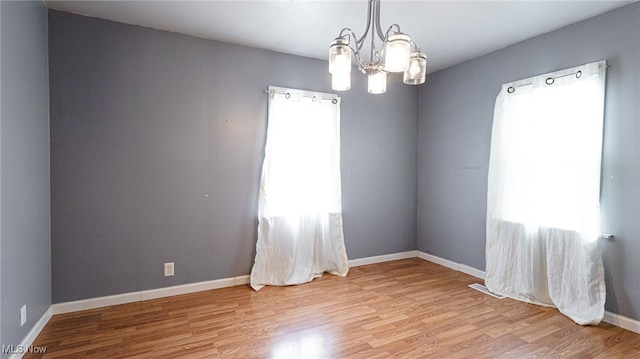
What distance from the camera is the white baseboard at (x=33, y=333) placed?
2008 millimetres

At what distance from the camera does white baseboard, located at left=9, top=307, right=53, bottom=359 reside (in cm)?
201

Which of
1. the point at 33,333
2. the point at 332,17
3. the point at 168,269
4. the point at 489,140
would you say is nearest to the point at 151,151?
the point at 168,269

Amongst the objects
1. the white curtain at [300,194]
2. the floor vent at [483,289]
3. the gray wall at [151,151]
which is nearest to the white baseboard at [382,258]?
the white curtain at [300,194]

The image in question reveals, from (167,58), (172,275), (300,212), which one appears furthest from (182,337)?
(167,58)

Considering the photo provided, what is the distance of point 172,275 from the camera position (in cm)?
303

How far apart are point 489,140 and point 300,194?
7.15 ft

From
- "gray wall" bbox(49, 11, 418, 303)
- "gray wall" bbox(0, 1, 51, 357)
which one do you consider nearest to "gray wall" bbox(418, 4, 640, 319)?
"gray wall" bbox(49, 11, 418, 303)

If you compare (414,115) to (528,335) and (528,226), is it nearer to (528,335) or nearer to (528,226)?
(528,226)

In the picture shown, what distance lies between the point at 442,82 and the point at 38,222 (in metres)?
4.35

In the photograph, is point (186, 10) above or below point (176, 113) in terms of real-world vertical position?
above

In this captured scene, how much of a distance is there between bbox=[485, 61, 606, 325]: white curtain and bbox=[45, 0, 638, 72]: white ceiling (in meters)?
0.50

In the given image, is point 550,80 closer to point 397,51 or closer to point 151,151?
point 397,51

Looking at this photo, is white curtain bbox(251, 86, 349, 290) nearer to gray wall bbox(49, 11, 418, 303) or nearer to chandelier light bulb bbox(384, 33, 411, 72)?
gray wall bbox(49, 11, 418, 303)

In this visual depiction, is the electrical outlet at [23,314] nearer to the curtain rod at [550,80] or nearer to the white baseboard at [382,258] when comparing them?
the white baseboard at [382,258]
